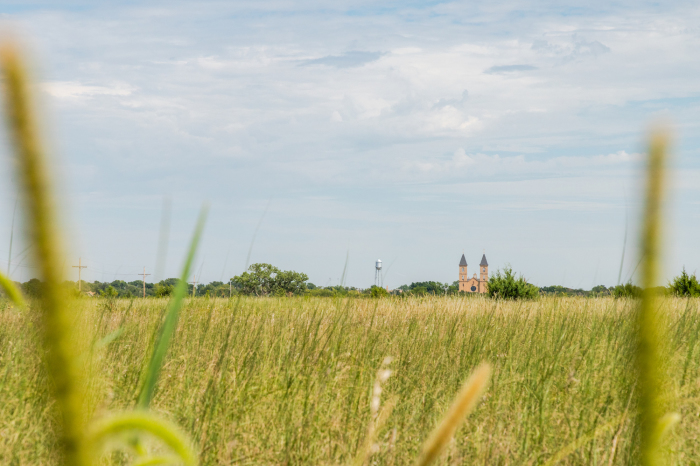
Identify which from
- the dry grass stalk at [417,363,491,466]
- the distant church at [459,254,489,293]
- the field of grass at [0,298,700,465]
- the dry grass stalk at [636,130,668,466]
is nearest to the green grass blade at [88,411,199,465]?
the dry grass stalk at [417,363,491,466]

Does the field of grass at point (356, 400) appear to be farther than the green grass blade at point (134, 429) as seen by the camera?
Yes

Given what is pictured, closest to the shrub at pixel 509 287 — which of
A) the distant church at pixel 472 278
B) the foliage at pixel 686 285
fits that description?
the foliage at pixel 686 285

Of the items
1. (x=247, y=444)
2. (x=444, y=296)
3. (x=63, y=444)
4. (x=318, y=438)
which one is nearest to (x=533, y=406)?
(x=318, y=438)

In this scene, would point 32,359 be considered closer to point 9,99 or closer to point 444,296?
point 9,99

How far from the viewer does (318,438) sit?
320cm

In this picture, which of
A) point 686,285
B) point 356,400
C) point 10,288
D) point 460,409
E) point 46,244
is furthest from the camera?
point 686,285

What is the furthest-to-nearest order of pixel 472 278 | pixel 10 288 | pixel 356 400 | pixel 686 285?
pixel 472 278 < pixel 686 285 < pixel 356 400 < pixel 10 288

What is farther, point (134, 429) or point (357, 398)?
point (357, 398)

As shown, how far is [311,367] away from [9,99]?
156 inches

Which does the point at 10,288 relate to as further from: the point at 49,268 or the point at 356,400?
the point at 356,400

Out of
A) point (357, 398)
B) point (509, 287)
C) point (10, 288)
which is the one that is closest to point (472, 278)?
point (509, 287)

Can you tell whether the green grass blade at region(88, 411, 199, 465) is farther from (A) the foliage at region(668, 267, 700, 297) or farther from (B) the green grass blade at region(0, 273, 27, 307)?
(A) the foliage at region(668, 267, 700, 297)

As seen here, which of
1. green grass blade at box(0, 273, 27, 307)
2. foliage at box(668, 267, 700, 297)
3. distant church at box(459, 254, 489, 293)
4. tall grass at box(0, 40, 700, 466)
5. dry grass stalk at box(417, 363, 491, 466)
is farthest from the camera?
distant church at box(459, 254, 489, 293)

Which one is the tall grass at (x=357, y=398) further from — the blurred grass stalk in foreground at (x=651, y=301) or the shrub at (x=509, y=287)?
the shrub at (x=509, y=287)
